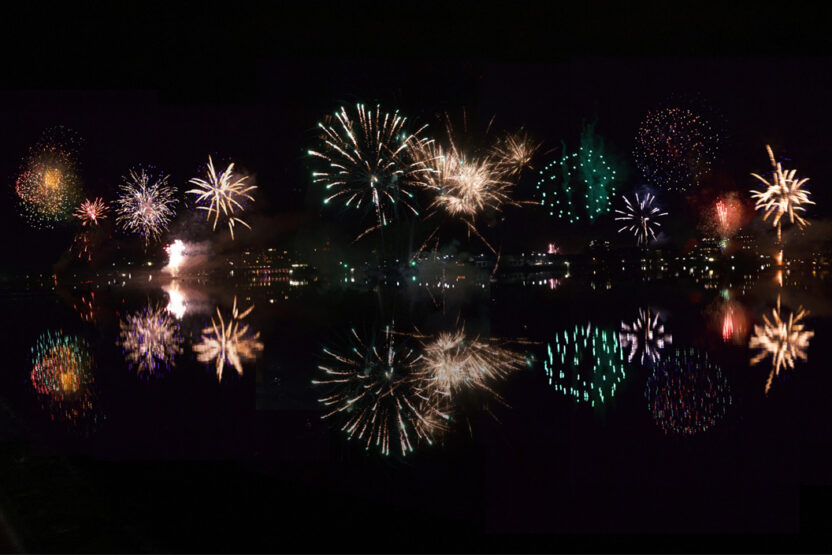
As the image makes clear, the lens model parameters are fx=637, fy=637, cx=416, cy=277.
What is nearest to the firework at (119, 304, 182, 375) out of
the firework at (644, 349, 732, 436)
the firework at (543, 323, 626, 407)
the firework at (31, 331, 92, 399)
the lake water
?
the lake water

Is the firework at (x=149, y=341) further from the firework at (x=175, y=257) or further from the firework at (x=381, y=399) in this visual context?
the firework at (x=175, y=257)

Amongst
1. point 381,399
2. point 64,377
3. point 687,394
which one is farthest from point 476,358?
point 64,377

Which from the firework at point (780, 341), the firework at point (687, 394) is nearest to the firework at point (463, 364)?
the firework at point (687, 394)

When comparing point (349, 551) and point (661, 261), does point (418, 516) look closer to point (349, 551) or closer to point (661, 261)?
point (349, 551)

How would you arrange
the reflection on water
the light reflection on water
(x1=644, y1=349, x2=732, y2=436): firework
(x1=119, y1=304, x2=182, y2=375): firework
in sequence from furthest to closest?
(x1=119, y1=304, x2=182, y2=375): firework
the reflection on water
the light reflection on water
(x1=644, y1=349, x2=732, y2=436): firework

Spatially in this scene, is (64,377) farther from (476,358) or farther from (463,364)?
(476,358)

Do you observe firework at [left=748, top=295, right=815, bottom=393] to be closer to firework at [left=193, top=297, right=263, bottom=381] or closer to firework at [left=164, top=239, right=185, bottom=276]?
firework at [left=193, top=297, right=263, bottom=381]
